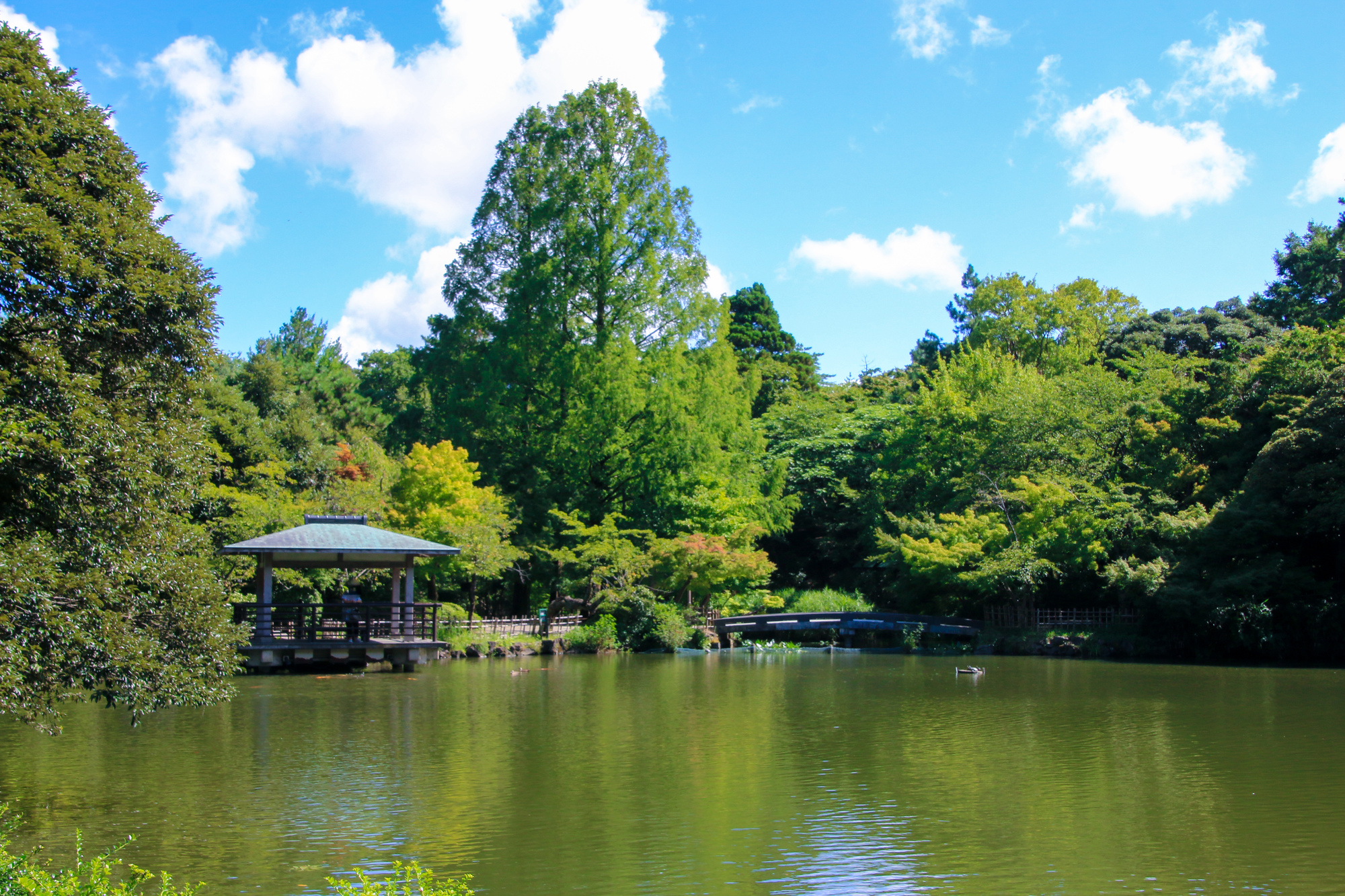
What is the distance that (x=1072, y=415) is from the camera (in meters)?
30.2

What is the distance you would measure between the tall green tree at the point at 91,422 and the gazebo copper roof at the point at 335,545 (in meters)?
9.96

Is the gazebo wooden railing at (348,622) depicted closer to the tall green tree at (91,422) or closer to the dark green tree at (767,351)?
the tall green tree at (91,422)

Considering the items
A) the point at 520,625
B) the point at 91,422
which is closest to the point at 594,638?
the point at 520,625

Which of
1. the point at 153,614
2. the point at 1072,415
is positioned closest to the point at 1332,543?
the point at 1072,415

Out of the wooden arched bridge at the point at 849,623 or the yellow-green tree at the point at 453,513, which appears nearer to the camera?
the yellow-green tree at the point at 453,513

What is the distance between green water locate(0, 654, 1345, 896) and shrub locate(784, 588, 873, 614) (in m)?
15.9

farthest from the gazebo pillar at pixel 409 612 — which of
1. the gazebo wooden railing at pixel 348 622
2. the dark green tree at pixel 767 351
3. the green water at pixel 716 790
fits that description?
the dark green tree at pixel 767 351

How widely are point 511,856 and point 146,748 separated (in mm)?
6332

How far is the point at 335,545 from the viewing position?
778 inches

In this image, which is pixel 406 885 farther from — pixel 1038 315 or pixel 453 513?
pixel 1038 315

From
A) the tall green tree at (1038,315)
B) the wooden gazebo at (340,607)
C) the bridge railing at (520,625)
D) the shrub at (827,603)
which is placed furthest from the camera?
the tall green tree at (1038,315)

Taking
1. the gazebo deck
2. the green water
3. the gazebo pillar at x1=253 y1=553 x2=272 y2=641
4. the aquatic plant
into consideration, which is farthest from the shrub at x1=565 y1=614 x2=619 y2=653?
the aquatic plant

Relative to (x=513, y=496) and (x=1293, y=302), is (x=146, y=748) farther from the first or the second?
(x=1293, y=302)

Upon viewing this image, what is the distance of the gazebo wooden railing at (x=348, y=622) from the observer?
67.3ft
